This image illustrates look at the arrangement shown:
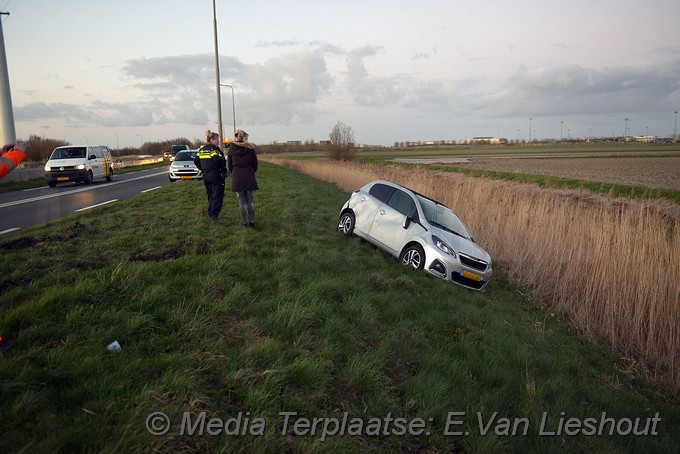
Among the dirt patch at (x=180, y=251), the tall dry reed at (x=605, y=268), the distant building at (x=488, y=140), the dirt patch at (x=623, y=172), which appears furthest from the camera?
the distant building at (x=488, y=140)

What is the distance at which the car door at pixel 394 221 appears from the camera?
27.4 ft

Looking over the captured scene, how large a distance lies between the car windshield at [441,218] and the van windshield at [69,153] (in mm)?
18187

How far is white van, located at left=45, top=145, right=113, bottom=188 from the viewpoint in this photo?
18.1m

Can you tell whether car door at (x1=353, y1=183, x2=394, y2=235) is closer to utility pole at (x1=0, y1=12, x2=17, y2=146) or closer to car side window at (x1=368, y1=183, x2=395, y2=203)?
car side window at (x1=368, y1=183, x2=395, y2=203)

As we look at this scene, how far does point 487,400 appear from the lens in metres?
3.61

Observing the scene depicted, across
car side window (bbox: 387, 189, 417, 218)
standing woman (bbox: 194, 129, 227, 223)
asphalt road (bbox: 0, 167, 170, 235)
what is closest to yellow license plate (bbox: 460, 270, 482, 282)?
car side window (bbox: 387, 189, 417, 218)

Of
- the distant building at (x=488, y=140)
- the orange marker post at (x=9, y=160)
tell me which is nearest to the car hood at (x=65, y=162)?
the orange marker post at (x=9, y=160)

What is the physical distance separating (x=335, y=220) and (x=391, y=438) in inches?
334

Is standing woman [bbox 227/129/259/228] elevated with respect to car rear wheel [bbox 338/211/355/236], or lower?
elevated

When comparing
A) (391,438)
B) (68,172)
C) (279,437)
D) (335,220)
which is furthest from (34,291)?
(68,172)

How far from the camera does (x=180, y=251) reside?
19.6 ft

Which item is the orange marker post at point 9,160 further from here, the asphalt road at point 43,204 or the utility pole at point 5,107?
the asphalt road at point 43,204

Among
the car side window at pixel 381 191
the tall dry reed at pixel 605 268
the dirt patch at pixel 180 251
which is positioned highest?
the car side window at pixel 381 191

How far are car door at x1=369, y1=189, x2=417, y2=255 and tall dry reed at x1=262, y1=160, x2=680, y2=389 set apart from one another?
128 inches
